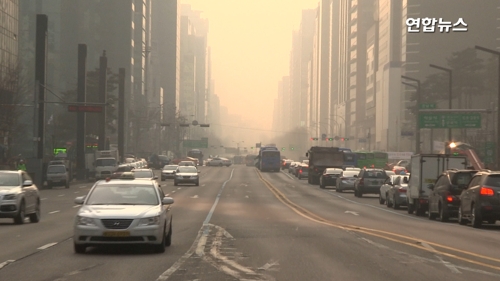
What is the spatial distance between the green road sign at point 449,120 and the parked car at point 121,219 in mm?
54329

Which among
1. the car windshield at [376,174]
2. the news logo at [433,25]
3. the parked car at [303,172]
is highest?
the news logo at [433,25]

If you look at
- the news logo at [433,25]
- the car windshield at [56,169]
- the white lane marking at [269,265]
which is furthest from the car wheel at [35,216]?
the news logo at [433,25]

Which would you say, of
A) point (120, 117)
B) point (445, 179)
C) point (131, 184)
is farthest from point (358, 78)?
point (131, 184)

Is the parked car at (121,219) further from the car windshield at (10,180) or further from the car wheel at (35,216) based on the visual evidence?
the car wheel at (35,216)

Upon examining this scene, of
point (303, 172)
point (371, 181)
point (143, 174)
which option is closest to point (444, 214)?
point (371, 181)

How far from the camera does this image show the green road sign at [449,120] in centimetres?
7031

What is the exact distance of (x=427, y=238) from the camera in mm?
23125

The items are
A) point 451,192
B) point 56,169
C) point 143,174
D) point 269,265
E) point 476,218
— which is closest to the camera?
point 269,265

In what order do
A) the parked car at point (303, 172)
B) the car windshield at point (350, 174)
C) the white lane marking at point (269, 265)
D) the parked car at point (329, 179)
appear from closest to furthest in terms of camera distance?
the white lane marking at point (269, 265)
the car windshield at point (350, 174)
the parked car at point (329, 179)
the parked car at point (303, 172)

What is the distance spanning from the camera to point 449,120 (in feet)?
235

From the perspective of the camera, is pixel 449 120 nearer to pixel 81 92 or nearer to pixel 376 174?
pixel 376 174

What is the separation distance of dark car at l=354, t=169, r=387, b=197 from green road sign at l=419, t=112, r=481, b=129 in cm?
1709

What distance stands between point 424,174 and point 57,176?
1418 inches

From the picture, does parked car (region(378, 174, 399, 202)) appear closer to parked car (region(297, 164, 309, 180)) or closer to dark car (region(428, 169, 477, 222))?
dark car (region(428, 169, 477, 222))
